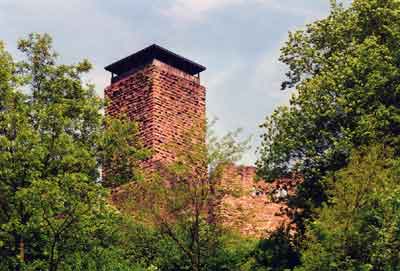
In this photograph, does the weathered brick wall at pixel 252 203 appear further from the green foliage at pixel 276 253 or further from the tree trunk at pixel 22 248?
the tree trunk at pixel 22 248

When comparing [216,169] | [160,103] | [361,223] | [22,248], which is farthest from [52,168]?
[160,103]

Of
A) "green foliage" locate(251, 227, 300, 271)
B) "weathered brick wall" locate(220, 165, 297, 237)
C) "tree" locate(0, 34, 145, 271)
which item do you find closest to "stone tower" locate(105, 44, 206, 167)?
"weathered brick wall" locate(220, 165, 297, 237)

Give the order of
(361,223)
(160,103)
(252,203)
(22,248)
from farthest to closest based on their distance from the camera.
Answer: (160,103), (252,203), (22,248), (361,223)

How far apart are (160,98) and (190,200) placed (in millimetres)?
13651

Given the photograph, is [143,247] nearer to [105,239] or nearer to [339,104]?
[105,239]

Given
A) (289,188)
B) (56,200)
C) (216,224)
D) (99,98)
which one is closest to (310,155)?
(289,188)

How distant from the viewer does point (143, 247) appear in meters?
37.2

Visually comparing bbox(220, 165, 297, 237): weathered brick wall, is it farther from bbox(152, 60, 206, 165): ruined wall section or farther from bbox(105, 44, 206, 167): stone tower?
bbox(105, 44, 206, 167): stone tower

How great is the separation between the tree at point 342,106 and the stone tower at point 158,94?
7.89 meters

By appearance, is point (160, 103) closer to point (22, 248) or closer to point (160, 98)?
point (160, 98)

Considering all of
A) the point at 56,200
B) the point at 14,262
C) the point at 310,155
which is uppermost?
the point at 310,155

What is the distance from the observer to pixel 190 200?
34.1 meters

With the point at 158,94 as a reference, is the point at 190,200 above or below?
below

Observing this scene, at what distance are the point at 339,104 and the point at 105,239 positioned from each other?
33.7 ft
